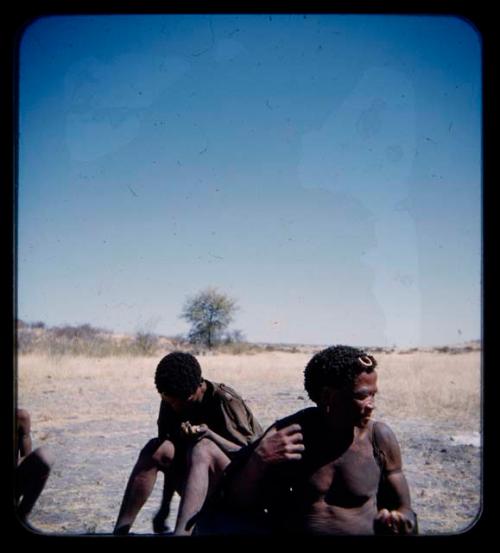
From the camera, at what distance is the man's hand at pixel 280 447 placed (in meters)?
2.50

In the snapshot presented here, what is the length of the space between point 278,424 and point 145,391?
1025cm

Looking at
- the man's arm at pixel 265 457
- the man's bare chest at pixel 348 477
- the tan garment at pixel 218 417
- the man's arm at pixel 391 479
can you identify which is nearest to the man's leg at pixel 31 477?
the tan garment at pixel 218 417

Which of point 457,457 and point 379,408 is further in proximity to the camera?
point 379,408

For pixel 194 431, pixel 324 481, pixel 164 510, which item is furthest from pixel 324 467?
pixel 164 510

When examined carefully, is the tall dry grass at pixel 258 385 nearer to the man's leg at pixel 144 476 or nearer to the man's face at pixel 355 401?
the man's leg at pixel 144 476

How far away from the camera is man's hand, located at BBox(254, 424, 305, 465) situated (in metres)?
2.50

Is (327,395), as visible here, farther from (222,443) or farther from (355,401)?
(222,443)

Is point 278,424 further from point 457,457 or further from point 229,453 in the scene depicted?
point 457,457

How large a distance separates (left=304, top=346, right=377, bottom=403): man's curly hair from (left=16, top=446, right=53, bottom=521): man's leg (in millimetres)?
1190

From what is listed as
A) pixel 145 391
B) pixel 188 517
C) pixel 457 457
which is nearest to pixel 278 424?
pixel 188 517

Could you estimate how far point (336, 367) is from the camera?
2.60 m

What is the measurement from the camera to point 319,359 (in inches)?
106

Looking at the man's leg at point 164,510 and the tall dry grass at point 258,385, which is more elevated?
the man's leg at point 164,510

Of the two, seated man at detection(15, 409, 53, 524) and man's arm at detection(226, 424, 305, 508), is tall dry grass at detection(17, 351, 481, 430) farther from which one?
man's arm at detection(226, 424, 305, 508)
